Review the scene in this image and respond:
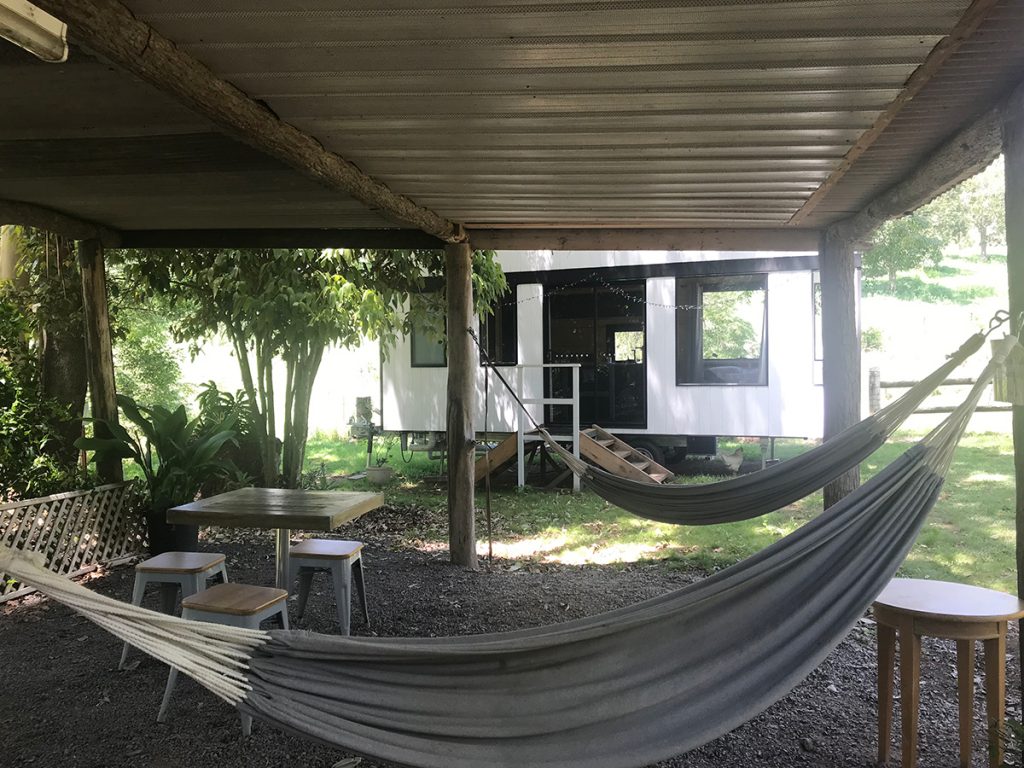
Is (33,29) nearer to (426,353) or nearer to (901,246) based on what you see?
(426,353)

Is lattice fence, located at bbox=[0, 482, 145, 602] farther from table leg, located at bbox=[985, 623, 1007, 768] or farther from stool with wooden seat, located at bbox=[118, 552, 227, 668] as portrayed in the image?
table leg, located at bbox=[985, 623, 1007, 768]

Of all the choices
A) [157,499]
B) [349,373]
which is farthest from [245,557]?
[349,373]

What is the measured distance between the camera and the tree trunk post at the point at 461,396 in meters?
4.74

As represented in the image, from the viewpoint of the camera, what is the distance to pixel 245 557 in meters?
5.24

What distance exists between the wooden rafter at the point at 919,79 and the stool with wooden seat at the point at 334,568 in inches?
110

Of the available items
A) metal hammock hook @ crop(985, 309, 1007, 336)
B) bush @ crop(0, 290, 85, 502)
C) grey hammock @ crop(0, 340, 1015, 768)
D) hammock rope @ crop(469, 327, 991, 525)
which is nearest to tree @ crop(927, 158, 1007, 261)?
hammock rope @ crop(469, 327, 991, 525)

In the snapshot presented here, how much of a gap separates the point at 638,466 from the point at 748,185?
4.20 meters

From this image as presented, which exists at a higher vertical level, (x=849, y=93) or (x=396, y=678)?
(x=849, y=93)

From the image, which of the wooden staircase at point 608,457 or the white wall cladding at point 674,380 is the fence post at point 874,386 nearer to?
the white wall cladding at point 674,380

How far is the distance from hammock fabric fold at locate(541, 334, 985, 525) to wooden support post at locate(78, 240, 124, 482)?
319 cm

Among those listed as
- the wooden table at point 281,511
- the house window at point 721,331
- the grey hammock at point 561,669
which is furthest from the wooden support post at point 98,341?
the house window at point 721,331

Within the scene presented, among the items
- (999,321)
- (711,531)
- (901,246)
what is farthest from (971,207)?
(999,321)

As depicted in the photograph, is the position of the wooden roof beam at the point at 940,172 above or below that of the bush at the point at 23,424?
above

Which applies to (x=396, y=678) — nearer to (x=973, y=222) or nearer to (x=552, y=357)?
(x=552, y=357)
